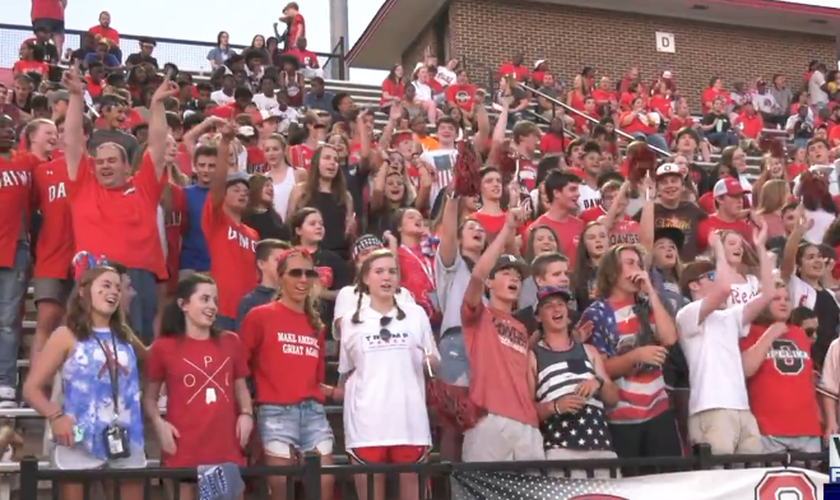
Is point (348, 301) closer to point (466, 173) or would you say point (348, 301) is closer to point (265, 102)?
point (466, 173)

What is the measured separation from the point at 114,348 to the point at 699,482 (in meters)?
2.91

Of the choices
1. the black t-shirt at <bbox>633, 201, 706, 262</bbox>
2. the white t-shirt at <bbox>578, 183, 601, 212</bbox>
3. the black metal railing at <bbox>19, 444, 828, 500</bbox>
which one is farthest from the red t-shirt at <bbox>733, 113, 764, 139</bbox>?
the black metal railing at <bbox>19, 444, 828, 500</bbox>

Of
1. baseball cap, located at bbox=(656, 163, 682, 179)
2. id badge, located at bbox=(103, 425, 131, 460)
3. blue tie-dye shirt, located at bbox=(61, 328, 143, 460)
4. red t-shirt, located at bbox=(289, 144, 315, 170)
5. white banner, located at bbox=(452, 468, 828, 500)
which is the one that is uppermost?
red t-shirt, located at bbox=(289, 144, 315, 170)

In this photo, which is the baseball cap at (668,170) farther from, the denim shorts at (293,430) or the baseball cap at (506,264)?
the denim shorts at (293,430)

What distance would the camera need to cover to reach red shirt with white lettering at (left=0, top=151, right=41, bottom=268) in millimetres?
6848

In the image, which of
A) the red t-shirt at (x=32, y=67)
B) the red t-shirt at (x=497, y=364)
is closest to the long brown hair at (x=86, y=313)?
the red t-shirt at (x=497, y=364)

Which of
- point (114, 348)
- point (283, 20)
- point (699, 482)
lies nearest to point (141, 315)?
point (114, 348)

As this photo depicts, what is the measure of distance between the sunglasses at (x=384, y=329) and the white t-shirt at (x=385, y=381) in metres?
0.02

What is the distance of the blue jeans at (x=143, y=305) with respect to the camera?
6547 millimetres

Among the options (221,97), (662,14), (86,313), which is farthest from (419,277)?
(662,14)

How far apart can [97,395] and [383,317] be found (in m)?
1.55

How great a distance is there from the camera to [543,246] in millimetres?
7426

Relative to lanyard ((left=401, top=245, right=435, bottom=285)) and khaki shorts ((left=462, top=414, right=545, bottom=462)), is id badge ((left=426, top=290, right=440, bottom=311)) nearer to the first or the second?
lanyard ((left=401, top=245, right=435, bottom=285))

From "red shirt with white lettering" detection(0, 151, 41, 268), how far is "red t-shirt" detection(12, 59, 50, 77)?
264 inches
